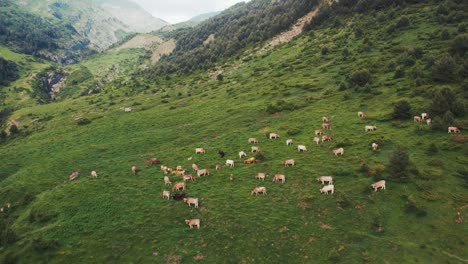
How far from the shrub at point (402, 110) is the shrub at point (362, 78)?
22.0 metres

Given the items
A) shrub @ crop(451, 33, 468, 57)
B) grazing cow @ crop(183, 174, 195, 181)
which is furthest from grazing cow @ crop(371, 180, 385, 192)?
shrub @ crop(451, 33, 468, 57)

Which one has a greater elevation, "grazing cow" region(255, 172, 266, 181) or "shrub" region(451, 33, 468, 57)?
"shrub" region(451, 33, 468, 57)

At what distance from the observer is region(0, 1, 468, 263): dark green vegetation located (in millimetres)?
28188

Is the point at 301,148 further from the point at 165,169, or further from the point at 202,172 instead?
the point at 165,169

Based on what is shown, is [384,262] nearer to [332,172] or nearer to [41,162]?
[332,172]

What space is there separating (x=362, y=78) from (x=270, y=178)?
1877 inches

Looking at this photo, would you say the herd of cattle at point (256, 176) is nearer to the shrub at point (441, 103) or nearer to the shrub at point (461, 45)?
the shrub at point (441, 103)

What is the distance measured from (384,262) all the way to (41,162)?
62687 mm

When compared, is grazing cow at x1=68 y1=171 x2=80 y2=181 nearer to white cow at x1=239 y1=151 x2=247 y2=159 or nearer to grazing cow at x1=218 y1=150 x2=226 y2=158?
grazing cow at x1=218 y1=150 x2=226 y2=158

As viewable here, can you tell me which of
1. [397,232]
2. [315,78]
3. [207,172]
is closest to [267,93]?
[315,78]

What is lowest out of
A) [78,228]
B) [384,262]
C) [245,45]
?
[384,262]

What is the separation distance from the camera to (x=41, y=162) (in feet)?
199

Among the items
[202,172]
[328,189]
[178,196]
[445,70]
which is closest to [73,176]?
[202,172]

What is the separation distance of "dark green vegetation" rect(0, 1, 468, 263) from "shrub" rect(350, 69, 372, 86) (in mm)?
298
